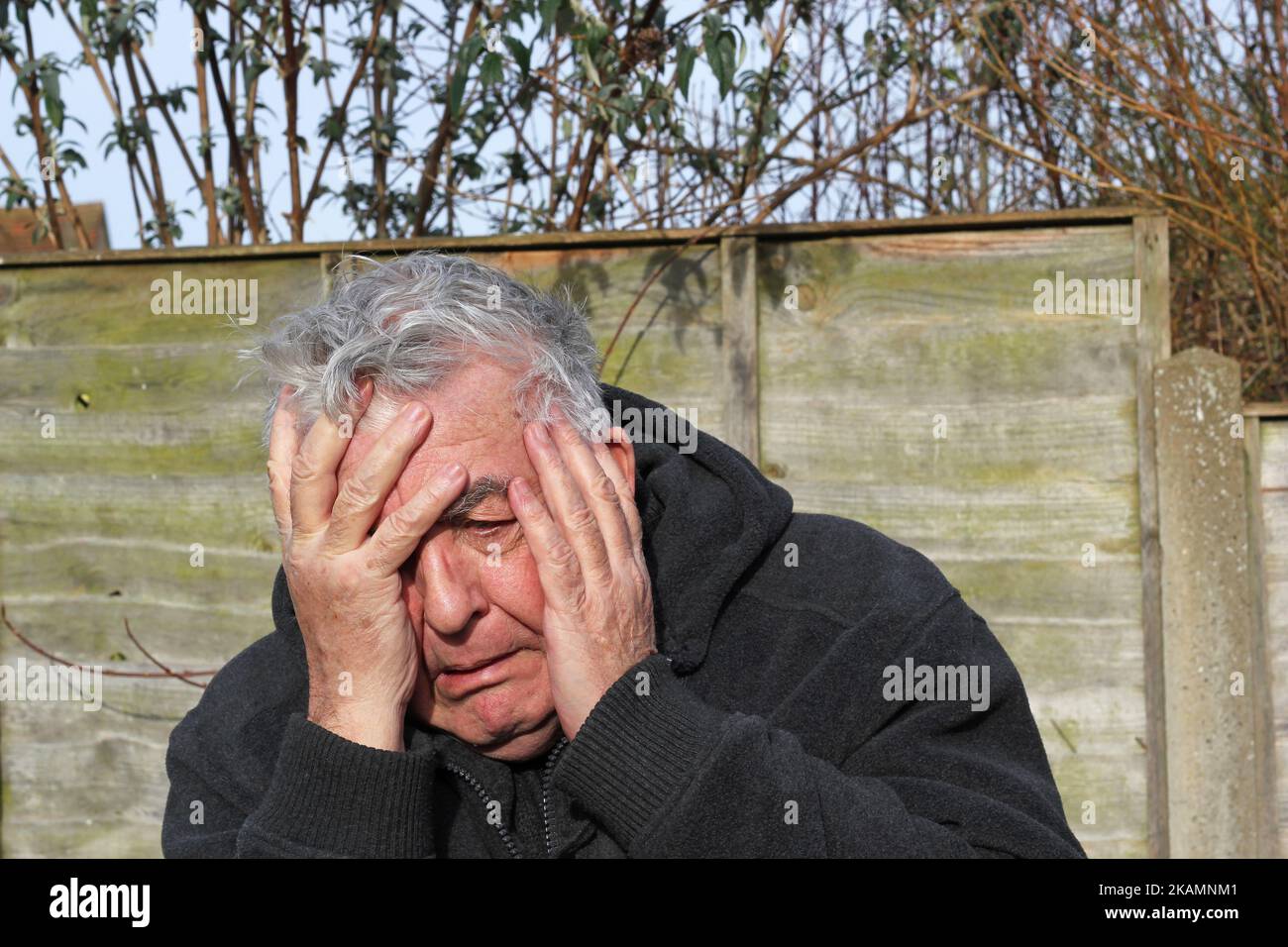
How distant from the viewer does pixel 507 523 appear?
199 centimetres

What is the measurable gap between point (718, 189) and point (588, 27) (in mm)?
1111

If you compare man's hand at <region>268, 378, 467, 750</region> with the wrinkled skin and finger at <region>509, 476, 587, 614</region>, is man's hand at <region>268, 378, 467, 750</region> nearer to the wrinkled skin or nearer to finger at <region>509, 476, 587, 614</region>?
the wrinkled skin

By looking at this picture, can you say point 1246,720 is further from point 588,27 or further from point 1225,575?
point 588,27

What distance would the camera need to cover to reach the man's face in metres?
1.96

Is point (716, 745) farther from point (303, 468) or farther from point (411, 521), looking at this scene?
point (303, 468)

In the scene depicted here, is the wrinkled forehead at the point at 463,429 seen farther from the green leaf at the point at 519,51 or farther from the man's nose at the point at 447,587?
the green leaf at the point at 519,51

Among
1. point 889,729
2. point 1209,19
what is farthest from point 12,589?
point 1209,19

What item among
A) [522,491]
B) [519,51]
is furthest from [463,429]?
[519,51]

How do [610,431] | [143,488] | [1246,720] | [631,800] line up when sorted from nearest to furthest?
1. [631,800]
2. [610,431]
3. [1246,720]
4. [143,488]

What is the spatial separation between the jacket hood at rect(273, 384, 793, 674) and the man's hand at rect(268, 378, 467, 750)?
0.41m

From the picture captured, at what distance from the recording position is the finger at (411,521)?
6.11 feet

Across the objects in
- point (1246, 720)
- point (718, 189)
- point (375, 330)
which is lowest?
point (1246, 720)

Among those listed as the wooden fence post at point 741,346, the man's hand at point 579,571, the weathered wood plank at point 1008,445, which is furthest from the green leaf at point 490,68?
the man's hand at point 579,571

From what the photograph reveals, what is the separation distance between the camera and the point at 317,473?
1.92 m
